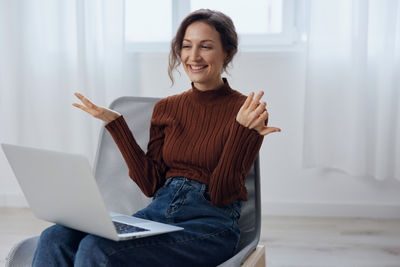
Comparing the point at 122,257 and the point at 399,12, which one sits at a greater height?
the point at 399,12

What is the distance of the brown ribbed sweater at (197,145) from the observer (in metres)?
1.21

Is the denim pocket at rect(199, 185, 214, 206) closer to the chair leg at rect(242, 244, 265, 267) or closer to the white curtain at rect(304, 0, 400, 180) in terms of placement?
the chair leg at rect(242, 244, 265, 267)

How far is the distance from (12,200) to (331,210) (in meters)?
1.85

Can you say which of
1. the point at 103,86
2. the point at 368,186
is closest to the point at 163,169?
the point at 103,86

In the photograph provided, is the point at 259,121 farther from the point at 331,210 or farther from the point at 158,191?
the point at 331,210

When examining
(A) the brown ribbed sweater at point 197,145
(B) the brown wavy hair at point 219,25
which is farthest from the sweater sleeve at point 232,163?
(B) the brown wavy hair at point 219,25

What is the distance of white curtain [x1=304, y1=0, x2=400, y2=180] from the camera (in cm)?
241

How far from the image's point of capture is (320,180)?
2633 millimetres

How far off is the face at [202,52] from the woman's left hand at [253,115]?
23 centimetres

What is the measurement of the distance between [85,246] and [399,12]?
6.65 feet

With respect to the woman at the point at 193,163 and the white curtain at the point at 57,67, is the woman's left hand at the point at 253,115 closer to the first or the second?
the woman at the point at 193,163

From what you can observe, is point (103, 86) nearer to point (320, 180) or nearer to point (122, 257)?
point (320, 180)

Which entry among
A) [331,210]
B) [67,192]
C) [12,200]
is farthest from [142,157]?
[12,200]

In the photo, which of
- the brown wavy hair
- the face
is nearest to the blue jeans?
the face
